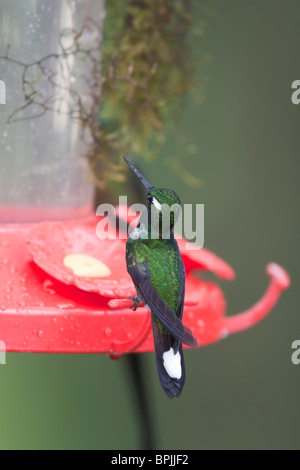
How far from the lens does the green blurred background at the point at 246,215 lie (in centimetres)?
333

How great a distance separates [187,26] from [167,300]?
3.61 ft

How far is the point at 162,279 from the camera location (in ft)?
3.92

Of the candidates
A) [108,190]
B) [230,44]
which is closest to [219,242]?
[230,44]

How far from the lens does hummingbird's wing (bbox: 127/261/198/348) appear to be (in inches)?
40.5

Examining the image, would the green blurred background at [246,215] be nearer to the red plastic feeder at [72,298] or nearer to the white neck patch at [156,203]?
the red plastic feeder at [72,298]

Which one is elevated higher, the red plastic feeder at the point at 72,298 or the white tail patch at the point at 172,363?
the red plastic feeder at the point at 72,298

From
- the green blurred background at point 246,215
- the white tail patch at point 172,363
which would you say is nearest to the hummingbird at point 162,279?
the white tail patch at point 172,363

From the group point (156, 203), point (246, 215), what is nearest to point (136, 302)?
point (156, 203)

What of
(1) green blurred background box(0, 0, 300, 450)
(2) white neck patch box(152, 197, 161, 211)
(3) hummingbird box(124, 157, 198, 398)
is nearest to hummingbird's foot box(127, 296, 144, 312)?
(3) hummingbird box(124, 157, 198, 398)

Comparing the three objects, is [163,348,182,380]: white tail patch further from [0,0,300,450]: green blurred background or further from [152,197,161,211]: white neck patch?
[0,0,300,450]: green blurred background

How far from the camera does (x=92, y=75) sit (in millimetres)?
1626

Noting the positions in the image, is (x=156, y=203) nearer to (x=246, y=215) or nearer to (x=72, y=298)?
(x=72, y=298)

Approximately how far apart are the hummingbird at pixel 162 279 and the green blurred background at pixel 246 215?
2045 mm

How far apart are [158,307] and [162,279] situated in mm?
114
